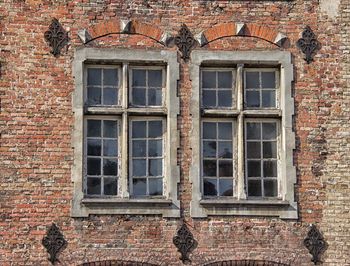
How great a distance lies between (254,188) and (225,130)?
927 millimetres

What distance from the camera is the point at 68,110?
14.8 metres

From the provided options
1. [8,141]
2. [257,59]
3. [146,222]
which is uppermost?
[257,59]

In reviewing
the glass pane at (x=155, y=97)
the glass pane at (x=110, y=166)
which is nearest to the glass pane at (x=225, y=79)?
the glass pane at (x=155, y=97)

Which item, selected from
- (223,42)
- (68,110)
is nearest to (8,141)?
(68,110)

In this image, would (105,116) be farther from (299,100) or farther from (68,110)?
(299,100)

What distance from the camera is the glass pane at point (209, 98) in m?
15.1

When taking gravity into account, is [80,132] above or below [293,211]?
above

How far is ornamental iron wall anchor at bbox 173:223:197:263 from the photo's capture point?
14.4 m

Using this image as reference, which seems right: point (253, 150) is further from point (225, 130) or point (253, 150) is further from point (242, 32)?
point (242, 32)

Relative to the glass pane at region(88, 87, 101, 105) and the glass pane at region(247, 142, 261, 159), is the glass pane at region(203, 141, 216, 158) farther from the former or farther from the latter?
the glass pane at region(88, 87, 101, 105)

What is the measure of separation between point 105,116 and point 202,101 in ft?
4.59

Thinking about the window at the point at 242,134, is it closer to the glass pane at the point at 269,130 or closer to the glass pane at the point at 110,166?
the glass pane at the point at 269,130

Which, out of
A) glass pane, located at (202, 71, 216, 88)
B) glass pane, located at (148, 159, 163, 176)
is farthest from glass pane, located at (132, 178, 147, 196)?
glass pane, located at (202, 71, 216, 88)

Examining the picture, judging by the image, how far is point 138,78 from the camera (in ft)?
49.3
